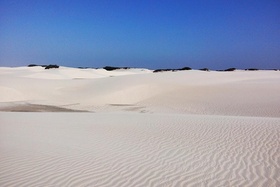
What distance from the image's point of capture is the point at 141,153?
308 inches

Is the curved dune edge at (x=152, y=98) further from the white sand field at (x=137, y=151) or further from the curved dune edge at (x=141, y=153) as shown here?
the curved dune edge at (x=141, y=153)

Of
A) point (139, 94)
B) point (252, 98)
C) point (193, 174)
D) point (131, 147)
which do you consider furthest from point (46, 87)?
point (193, 174)

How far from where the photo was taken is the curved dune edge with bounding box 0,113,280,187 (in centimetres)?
590

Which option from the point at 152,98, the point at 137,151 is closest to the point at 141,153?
the point at 137,151

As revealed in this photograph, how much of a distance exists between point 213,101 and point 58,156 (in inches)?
632

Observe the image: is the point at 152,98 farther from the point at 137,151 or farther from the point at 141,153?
the point at 141,153

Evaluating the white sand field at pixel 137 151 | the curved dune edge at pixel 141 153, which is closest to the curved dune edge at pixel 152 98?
the white sand field at pixel 137 151

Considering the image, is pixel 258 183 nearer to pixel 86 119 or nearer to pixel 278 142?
pixel 278 142

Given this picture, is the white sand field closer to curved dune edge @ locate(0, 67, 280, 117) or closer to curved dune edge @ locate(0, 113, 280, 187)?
curved dune edge @ locate(0, 113, 280, 187)

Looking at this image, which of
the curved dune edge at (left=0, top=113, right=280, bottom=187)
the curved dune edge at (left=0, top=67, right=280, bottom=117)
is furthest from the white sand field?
the curved dune edge at (left=0, top=67, right=280, bottom=117)

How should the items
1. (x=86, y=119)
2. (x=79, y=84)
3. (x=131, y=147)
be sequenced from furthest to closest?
(x=79, y=84), (x=86, y=119), (x=131, y=147)

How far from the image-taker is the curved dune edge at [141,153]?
5.90 metres

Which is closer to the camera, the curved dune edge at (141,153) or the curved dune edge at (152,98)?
the curved dune edge at (141,153)

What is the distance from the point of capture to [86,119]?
1354 cm
